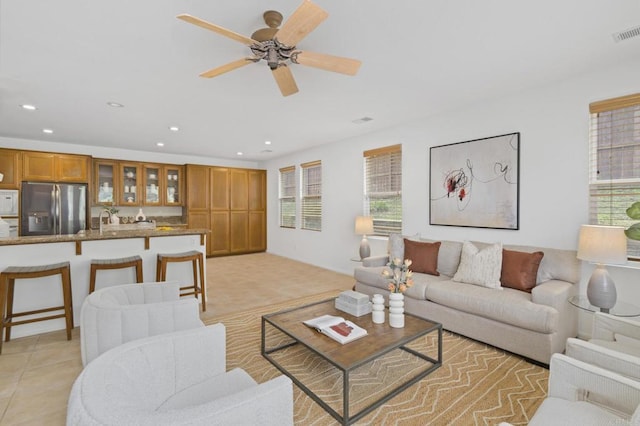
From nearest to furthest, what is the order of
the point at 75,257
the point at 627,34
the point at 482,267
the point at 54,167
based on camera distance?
the point at 627,34 < the point at 482,267 < the point at 75,257 < the point at 54,167

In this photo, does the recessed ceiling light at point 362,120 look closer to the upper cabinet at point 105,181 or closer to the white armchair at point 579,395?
the white armchair at point 579,395

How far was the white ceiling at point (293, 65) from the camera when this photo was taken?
199 cm

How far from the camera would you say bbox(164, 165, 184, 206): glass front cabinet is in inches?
280

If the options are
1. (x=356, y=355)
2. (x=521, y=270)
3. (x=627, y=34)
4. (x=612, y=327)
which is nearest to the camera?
(x=356, y=355)

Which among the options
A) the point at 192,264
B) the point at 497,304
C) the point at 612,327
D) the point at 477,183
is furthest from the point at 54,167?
the point at 612,327

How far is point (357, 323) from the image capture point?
2.43 meters

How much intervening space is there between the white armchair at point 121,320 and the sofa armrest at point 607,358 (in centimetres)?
222

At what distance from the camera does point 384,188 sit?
5059 millimetres

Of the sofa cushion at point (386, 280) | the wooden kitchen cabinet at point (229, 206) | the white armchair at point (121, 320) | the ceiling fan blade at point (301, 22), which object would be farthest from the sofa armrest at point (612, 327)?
the wooden kitchen cabinet at point (229, 206)

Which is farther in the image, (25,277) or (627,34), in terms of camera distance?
(25,277)

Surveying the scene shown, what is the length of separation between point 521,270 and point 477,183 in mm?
1218

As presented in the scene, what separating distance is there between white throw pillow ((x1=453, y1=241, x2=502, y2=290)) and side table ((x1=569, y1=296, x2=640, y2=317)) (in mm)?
594

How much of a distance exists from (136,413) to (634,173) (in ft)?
12.9

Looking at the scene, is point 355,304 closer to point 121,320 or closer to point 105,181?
point 121,320
